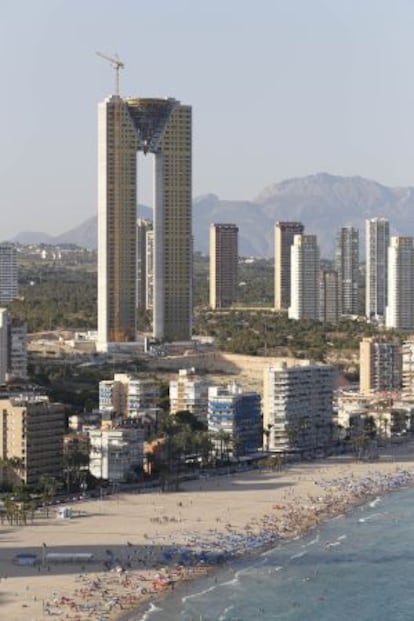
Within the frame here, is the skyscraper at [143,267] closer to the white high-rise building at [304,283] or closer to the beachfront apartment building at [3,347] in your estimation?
the white high-rise building at [304,283]

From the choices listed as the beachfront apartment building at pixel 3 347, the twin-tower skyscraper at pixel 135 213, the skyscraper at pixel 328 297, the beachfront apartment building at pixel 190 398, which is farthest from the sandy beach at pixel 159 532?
the skyscraper at pixel 328 297

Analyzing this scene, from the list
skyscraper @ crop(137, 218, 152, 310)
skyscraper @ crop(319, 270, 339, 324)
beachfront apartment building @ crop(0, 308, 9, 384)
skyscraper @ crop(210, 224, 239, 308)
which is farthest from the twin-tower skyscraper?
skyscraper @ crop(210, 224, 239, 308)

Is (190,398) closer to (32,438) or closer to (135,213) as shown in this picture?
(32,438)

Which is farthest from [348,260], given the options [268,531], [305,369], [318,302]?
[268,531]

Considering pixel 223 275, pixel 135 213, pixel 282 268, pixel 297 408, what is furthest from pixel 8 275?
pixel 297 408

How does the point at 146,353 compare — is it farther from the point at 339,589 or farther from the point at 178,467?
the point at 339,589
